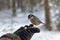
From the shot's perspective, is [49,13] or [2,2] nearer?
[49,13]

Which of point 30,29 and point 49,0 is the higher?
point 30,29

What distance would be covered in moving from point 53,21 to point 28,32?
3.86 m

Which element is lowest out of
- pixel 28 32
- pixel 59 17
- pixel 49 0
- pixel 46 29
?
pixel 46 29

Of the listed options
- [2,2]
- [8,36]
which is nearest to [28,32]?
[8,36]

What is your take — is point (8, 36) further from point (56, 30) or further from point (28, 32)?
point (56, 30)

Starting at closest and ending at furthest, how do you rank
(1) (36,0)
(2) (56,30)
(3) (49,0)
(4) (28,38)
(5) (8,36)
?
1. (5) (8,36)
2. (4) (28,38)
3. (3) (49,0)
4. (2) (56,30)
5. (1) (36,0)

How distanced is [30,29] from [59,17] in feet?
11.3

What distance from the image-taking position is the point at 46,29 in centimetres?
475

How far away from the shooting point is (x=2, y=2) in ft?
24.2

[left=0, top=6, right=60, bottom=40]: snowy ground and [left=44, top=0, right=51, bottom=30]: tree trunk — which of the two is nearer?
[left=0, top=6, right=60, bottom=40]: snowy ground

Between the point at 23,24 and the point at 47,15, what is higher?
the point at 23,24

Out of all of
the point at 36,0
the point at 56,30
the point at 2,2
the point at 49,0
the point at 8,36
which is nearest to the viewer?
the point at 8,36

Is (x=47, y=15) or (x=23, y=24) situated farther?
(x=47, y=15)

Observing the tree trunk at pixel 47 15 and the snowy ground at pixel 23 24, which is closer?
the snowy ground at pixel 23 24
